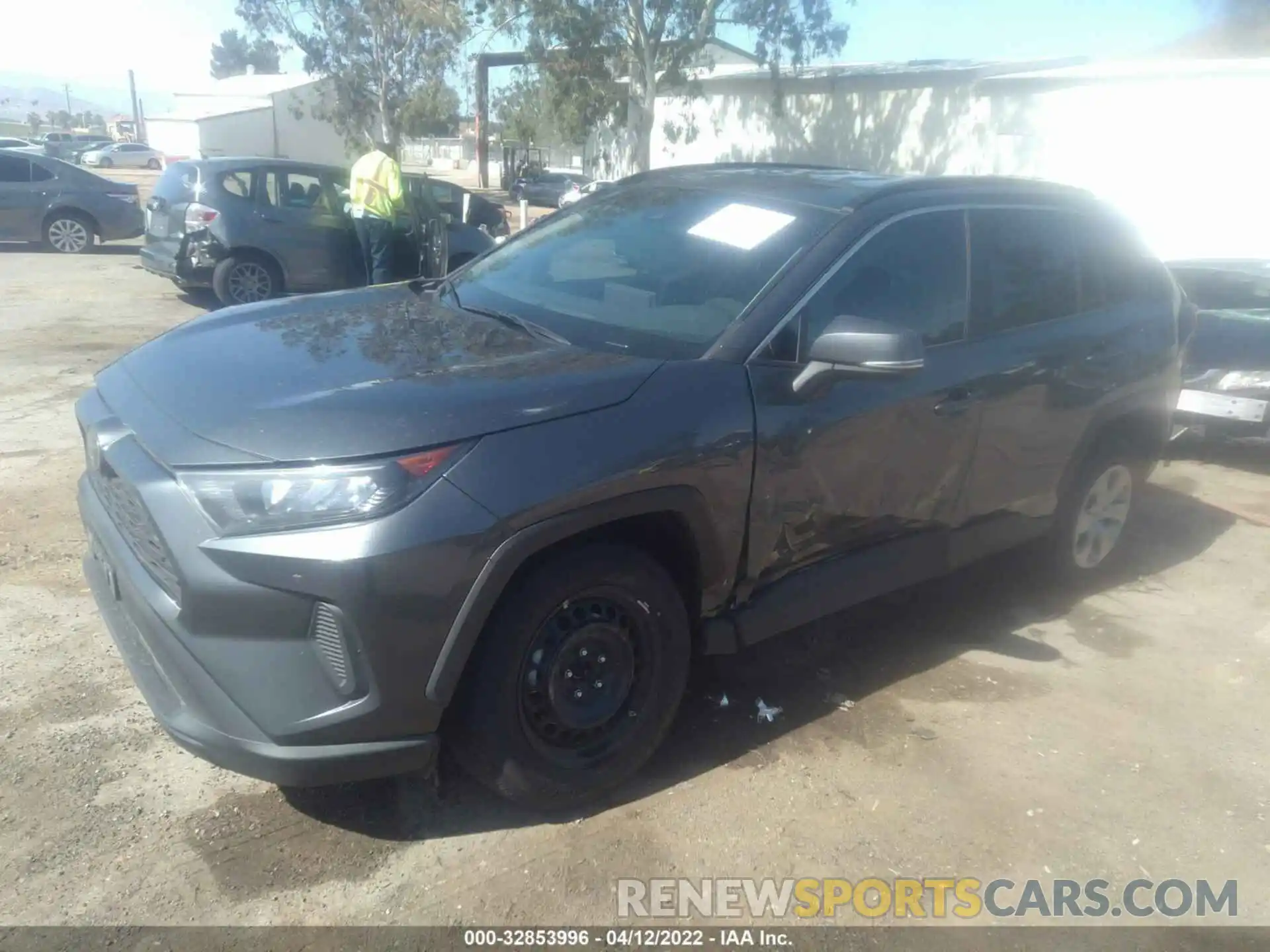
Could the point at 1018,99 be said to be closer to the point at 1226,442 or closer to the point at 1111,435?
the point at 1226,442

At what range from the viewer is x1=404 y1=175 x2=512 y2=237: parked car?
14031mm

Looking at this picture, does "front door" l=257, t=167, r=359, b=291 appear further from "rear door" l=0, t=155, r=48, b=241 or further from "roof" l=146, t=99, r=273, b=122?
"roof" l=146, t=99, r=273, b=122

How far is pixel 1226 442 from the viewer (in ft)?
23.0

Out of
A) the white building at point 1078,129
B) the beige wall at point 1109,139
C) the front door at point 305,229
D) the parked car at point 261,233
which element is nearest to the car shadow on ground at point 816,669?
the white building at point 1078,129

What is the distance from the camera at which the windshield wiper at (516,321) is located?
11.1 ft

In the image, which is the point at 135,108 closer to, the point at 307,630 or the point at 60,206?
the point at 60,206

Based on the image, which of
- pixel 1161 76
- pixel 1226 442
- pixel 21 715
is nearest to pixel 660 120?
pixel 1161 76

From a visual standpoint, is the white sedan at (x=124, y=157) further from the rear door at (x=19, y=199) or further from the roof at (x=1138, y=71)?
the roof at (x=1138, y=71)

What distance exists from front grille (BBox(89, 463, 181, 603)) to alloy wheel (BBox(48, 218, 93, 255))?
565 inches

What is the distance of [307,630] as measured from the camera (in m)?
2.48

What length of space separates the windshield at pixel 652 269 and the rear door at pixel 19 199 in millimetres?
13582

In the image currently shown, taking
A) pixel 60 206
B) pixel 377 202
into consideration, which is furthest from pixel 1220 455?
pixel 60 206

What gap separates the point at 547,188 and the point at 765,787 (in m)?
36.0

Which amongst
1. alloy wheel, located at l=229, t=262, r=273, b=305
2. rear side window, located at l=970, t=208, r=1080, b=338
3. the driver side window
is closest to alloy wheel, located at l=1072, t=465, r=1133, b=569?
rear side window, located at l=970, t=208, r=1080, b=338
